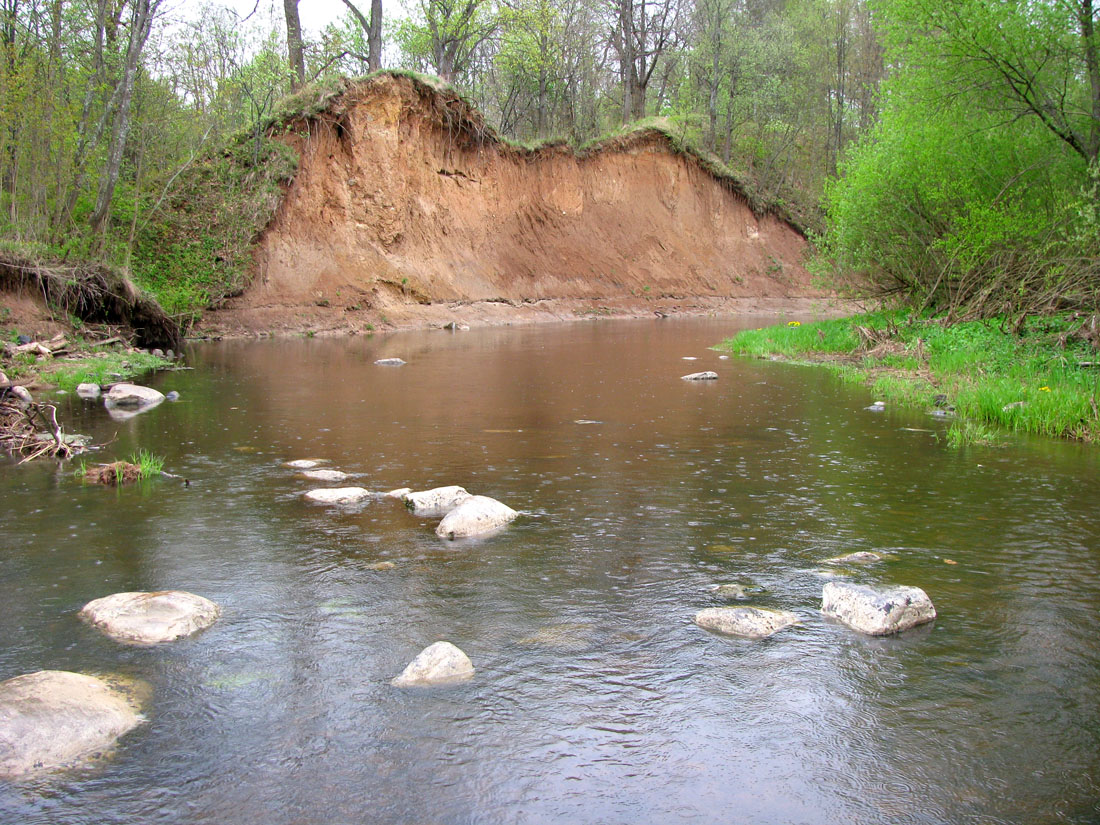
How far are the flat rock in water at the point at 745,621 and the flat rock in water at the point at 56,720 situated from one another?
9.07 ft

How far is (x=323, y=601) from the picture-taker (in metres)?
4.87

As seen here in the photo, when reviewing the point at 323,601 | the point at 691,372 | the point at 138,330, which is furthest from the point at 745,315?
the point at 323,601

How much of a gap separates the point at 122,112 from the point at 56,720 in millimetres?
19481

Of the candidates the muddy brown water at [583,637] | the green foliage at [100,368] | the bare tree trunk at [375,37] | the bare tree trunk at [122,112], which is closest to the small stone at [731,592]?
the muddy brown water at [583,637]

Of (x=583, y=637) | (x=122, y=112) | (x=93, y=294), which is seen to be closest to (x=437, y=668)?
(x=583, y=637)

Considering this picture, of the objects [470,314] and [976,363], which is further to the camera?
[470,314]

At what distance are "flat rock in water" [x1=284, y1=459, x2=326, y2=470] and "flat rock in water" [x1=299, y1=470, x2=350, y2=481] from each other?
0.22 metres

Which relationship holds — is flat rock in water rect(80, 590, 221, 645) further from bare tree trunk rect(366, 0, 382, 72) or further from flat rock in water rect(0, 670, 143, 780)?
bare tree trunk rect(366, 0, 382, 72)

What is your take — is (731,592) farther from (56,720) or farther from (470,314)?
(470,314)

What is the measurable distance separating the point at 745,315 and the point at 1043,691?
34.4 metres

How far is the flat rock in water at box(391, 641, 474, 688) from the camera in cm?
393

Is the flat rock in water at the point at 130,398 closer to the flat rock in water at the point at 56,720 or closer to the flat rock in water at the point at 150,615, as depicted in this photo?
the flat rock in water at the point at 150,615

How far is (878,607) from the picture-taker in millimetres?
4484

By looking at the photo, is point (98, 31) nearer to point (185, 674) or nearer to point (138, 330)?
point (138, 330)
